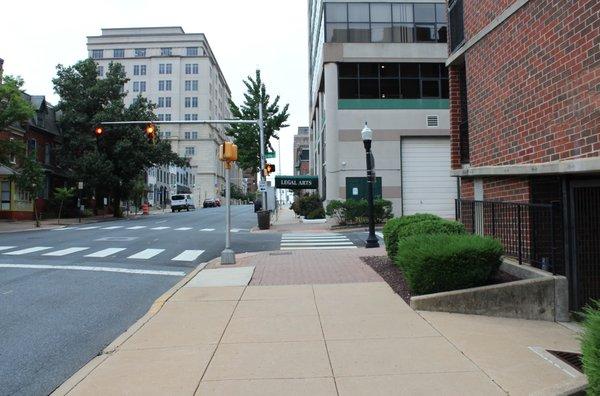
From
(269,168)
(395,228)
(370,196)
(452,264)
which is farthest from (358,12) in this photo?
(452,264)

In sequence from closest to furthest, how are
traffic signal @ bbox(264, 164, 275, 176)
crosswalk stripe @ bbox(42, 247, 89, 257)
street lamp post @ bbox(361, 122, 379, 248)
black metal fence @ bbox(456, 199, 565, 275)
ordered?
black metal fence @ bbox(456, 199, 565, 275) → crosswalk stripe @ bbox(42, 247, 89, 257) → street lamp post @ bbox(361, 122, 379, 248) → traffic signal @ bbox(264, 164, 275, 176)

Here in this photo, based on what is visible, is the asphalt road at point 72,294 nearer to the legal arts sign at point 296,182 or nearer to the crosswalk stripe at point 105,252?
the crosswalk stripe at point 105,252

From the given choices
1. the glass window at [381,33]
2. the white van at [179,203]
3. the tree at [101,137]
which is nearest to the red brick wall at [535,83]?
the glass window at [381,33]

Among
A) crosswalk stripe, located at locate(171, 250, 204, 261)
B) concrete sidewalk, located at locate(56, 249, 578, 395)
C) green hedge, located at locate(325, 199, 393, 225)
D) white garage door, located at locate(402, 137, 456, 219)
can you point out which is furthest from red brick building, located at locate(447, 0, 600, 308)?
white garage door, located at locate(402, 137, 456, 219)

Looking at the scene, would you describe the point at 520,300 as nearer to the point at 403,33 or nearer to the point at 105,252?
the point at 105,252

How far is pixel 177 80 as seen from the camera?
112m

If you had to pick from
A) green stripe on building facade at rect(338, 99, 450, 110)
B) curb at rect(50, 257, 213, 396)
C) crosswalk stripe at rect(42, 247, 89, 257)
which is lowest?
curb at rect(50, 257, 213, 396)

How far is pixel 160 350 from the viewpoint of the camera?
18.4 feet

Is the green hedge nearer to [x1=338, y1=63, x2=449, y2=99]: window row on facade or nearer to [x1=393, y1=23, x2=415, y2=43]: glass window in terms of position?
[x1=338, y1=63, x2=449, y2=99]: window row on facade

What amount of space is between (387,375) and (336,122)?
26774 mm

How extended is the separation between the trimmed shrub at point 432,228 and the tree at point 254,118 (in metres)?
30.6

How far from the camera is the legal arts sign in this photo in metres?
36.0

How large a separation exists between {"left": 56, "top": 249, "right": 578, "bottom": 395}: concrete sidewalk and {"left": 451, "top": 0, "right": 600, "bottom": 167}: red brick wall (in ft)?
8.93

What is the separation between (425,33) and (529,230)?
84.2 ft
